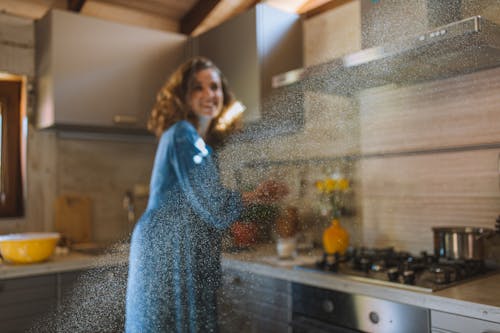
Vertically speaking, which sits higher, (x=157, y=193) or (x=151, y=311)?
(x=157, y=193)

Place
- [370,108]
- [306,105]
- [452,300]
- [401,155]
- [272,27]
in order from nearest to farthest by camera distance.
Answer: [306,105] → [452,300] → [370,108] → [401,155] → [272,27]

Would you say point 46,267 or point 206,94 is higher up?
point 206,94

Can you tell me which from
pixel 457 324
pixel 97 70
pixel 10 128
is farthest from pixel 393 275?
pixel 97 70

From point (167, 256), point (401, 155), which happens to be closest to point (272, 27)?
point (401, 155)

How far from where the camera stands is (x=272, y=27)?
1638 millimetres

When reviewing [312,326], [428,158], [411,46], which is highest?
[411,46]

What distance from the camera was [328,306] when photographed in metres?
1.12

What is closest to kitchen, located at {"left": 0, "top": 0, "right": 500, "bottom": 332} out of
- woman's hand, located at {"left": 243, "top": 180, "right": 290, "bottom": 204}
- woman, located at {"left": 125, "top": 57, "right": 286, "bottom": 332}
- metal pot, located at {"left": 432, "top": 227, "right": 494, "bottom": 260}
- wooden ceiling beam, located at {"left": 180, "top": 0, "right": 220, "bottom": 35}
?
metal pot, located at {"left": 432, "top": 227, "right": 494, "bottom": 260}

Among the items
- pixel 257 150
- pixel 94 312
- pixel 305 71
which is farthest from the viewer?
pixel 305 71

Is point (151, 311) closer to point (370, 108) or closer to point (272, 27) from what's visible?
point (370, 108)

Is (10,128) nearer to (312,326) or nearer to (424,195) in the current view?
(312,326)

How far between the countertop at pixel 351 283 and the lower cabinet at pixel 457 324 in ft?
0.03

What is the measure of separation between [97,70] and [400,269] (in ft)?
4.37

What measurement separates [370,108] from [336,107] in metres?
0.62
